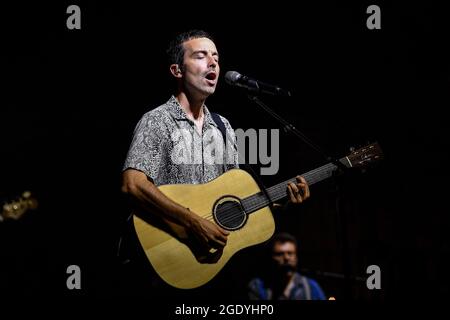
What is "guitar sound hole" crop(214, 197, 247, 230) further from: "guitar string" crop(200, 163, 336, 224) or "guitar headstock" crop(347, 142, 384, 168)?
Result: "guitar headstock" crop(347, 142, 384, 168)

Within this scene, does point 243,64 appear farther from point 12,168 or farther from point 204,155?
point 12,168

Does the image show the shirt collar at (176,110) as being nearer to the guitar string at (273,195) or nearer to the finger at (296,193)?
the guitar string at (273,195)

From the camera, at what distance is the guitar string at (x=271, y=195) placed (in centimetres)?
251

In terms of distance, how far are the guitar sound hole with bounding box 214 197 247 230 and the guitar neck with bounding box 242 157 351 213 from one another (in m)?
0.04

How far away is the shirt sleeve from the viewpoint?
2.34 metres

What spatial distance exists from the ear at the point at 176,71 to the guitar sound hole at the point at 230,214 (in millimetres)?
706

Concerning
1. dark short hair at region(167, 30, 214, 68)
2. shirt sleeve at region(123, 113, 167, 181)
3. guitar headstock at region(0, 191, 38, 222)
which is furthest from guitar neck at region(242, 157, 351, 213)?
guitar headstock at region(0, 191, 38, 222)

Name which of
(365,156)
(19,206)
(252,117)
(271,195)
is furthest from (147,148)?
(19,206)

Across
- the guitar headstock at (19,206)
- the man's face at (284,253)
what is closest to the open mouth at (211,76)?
the man's face at (284,253)

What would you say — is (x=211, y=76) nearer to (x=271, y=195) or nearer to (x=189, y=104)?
(x=189, y=104)

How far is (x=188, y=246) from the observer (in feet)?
7.73

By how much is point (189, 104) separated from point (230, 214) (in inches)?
24.6
